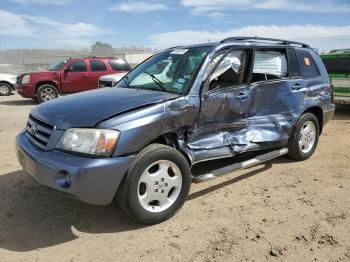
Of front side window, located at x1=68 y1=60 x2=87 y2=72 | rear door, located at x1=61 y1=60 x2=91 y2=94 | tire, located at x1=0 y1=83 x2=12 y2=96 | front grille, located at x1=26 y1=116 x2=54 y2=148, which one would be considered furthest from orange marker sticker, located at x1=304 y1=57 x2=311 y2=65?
tire, located at x1=0 y1=83 x2=12 y2=96

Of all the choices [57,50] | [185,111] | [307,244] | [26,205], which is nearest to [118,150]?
[185,111]

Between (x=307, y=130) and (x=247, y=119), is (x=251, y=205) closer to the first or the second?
(x=247, y=119)

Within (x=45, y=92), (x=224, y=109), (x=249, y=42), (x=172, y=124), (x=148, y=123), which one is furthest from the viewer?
(x=45, y=92)

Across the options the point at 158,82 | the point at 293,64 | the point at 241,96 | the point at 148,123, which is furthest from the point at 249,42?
the point at 148,123

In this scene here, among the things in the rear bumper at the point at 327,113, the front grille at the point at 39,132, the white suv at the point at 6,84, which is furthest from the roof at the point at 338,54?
the white suv at the point at 6,84

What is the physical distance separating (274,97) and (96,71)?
1060 cm

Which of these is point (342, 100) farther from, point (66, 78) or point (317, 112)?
point (66, 78)

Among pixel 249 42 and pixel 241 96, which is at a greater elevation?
pixel 249 42

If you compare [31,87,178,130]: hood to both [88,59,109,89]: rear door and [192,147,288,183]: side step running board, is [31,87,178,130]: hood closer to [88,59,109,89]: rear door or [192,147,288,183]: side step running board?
[192,147,288,183]: side step running board

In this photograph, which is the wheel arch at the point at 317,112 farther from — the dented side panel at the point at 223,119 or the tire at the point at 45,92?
the tire at the point at 45,92

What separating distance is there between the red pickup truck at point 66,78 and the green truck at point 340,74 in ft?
25.7

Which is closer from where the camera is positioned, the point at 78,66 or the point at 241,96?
the point at 241,96

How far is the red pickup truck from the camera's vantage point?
13.5m

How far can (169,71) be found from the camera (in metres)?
4.48
